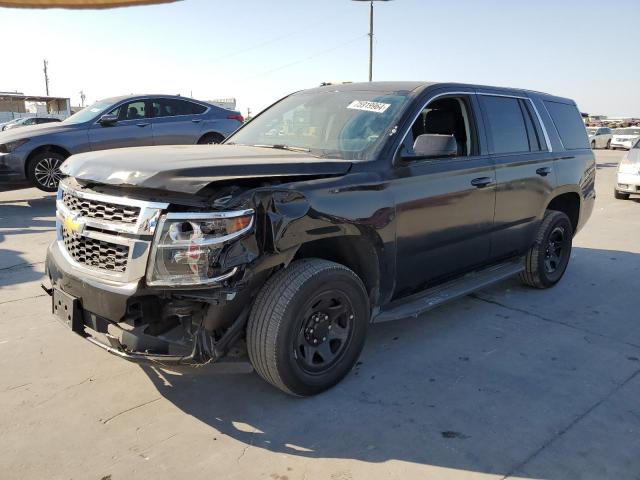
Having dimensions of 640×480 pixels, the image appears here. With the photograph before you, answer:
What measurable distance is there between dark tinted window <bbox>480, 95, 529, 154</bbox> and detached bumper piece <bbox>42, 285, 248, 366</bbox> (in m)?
2.76

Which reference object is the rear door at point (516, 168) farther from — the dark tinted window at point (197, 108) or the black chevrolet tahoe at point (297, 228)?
the dark tinted window at point (197, 108)

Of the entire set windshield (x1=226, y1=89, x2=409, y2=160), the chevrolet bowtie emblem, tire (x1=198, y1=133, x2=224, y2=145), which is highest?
windshield (x1=226, y1=89, x2=409, y2=160)

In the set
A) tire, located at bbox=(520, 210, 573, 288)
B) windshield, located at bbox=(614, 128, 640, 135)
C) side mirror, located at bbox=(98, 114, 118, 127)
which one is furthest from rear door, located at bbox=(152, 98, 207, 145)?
windshield, located at bbox=(614, 128, 640, 135)

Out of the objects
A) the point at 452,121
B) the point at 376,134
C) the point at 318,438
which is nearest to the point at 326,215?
the point at 376,134

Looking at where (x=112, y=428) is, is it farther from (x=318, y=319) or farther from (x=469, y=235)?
(x=469, y=235)

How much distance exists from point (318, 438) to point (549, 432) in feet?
4.15

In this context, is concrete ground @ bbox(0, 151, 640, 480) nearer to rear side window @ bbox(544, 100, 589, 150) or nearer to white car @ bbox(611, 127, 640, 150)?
rear side window @ bbox(544, 100, 589, 150)

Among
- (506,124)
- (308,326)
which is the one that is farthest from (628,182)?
(308,326)

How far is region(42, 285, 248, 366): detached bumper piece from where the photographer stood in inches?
105

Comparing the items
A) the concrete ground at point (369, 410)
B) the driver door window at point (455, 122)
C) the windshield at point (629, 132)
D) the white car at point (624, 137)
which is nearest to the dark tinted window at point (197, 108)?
the concrete ground at point (369, 410)

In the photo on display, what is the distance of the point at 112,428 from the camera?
2.84 metres

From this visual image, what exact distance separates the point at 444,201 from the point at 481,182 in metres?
0.52

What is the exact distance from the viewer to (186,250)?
8.41 ft

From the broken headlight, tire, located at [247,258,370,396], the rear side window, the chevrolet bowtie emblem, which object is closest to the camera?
the broken headlight
